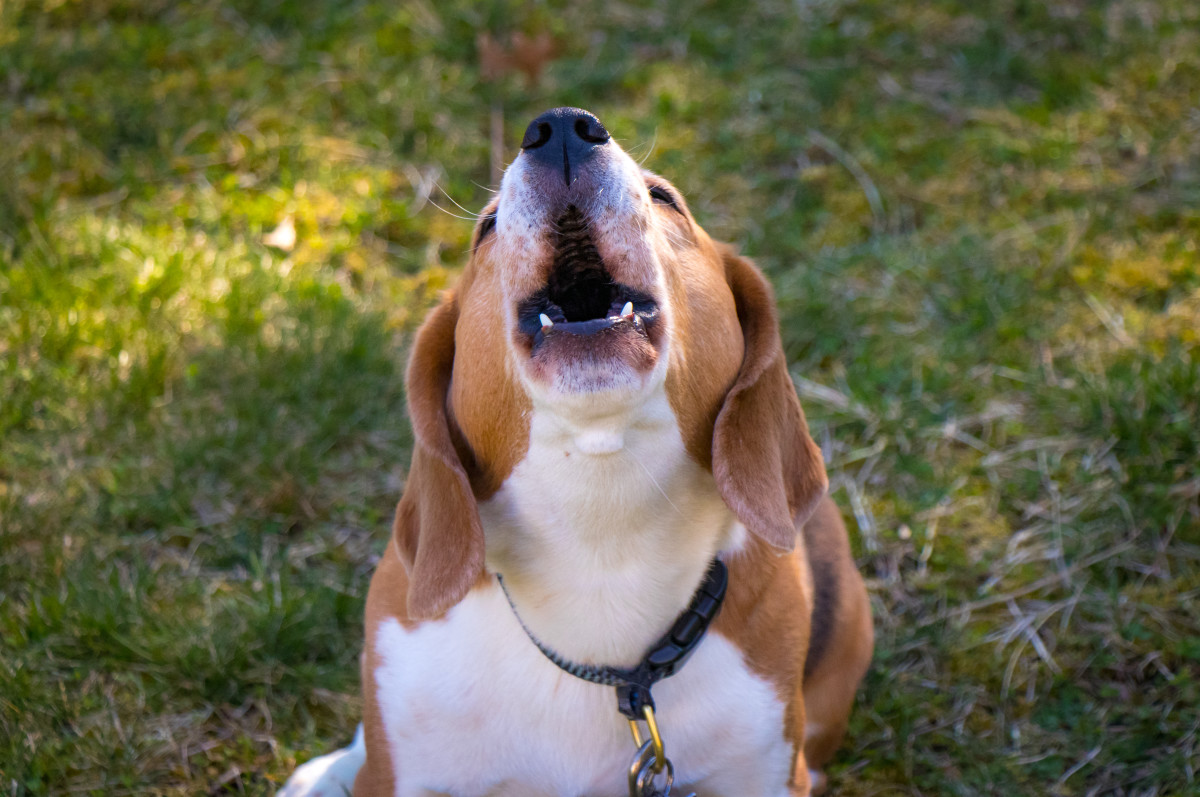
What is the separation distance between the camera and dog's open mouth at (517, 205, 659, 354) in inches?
90.8

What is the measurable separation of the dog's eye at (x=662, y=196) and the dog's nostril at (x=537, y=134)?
0.43m

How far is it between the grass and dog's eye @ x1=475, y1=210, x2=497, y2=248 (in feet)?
5.00

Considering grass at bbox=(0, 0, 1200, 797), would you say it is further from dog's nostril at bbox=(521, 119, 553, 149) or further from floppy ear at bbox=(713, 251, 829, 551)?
dog's nostril at bbox=(521, 119, 553, 149)

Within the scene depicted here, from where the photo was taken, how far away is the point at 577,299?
8.23ft

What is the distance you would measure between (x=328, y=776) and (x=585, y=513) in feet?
3.99

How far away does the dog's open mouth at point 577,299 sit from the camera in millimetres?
2307

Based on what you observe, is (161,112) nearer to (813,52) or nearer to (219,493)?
(219,493)

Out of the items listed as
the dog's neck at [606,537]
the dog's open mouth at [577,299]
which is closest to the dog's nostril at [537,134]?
the dog's open mouth at [577,299]

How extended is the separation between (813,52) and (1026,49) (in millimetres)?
1164

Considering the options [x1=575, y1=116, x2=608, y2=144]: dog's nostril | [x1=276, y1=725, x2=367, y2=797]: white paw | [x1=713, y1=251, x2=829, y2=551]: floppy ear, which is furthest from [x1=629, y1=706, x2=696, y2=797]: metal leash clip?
[x1=575, y1=116, x2=608, y2=144]: dog's nostril

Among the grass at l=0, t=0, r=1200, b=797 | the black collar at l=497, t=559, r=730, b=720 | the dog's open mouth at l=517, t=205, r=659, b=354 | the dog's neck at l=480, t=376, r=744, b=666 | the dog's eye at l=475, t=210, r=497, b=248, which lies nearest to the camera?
the dog's open mouth at l=517, t=205, r=659, b=354

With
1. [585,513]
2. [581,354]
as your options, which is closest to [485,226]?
[581,354]

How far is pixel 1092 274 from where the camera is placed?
4.96 metres

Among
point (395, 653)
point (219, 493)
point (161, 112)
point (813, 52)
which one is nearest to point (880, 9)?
point (813, 52)
